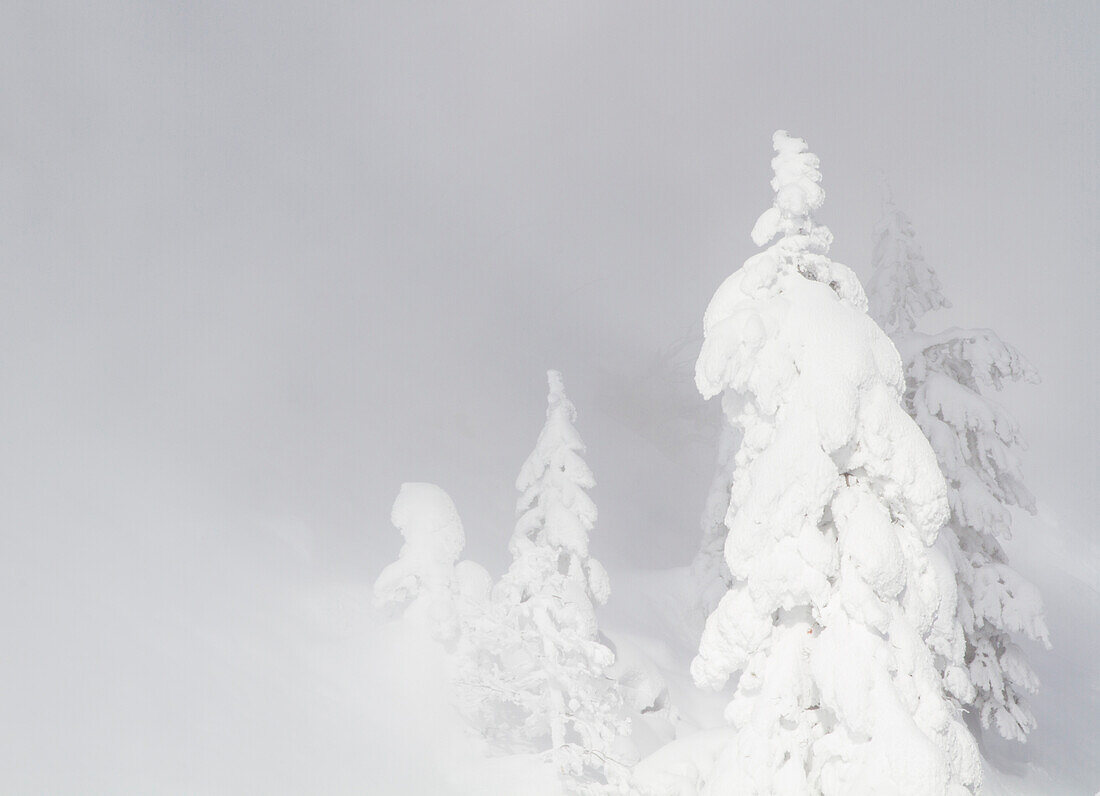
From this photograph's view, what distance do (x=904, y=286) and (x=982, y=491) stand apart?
6.60m

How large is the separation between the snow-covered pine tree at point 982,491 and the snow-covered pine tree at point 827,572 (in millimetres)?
10580

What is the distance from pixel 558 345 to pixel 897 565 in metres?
96.2

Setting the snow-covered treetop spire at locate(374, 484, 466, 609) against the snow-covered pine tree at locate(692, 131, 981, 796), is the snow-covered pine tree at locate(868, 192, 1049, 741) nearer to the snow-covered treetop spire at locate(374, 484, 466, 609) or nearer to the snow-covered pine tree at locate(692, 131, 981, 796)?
the snow-covered pine tree at locate(692, 131, 981, 796)

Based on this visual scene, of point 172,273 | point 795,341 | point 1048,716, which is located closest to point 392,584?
point 795,341

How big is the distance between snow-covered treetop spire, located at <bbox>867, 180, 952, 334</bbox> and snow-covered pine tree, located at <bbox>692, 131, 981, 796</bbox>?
46.6 feet

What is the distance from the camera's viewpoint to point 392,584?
2672 cm

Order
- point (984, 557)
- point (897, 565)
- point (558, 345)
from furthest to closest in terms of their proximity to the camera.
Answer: point (558, 345) → point (984, 557) → point (897, 565)

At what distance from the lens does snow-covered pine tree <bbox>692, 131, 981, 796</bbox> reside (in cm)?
771

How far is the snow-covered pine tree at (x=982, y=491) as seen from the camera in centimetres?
1827

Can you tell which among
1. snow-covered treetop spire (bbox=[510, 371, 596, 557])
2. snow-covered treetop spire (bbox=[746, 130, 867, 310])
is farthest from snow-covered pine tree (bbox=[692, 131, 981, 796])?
snow-covered treetop spire (bbox=[510, 371, 596, 557])

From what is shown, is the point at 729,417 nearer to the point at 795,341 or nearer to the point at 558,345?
the point at 795,341

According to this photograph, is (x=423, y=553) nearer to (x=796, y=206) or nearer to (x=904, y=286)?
(x=904, y=286)

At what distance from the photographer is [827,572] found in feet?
26.5

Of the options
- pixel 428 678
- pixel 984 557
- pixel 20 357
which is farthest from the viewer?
pixel 20 357
